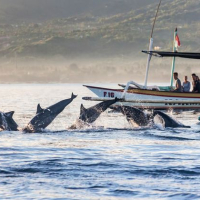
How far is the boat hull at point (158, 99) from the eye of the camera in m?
51.3

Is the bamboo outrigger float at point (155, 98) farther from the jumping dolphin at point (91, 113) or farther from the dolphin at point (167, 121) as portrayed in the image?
the jumping dolphin at point (91, 113)

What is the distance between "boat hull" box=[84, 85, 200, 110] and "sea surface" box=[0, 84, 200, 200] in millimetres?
20630

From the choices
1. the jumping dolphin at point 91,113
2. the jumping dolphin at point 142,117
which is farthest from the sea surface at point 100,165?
the jumping dolphin at point 142,117

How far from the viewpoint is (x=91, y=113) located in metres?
31.8

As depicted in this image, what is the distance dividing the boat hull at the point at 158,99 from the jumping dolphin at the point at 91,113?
19345 millimetres

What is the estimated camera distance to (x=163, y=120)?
33.4 m

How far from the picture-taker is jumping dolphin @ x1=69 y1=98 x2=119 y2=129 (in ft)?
103

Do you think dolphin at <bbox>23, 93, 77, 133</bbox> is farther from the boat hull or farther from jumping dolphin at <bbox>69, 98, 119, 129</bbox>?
the boat hull

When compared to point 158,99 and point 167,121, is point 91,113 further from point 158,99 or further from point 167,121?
point 158,99

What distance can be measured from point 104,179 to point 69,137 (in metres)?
10.8

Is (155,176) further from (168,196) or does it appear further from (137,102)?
(137,102)

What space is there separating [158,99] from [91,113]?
2024 centimetres

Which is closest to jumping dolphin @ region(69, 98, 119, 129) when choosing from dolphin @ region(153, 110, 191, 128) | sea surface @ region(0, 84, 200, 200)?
sea surface @ region(0, 84, 200, 200)

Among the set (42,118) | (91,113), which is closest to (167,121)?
(91,113)
